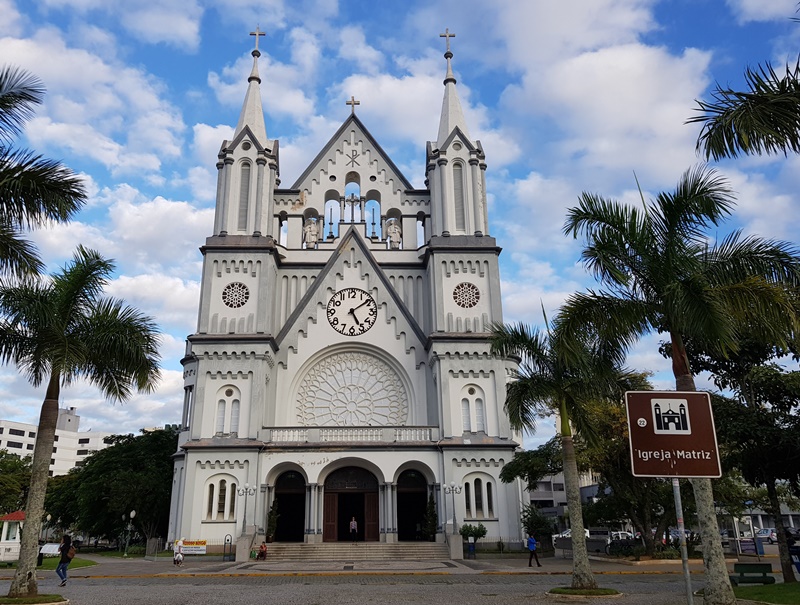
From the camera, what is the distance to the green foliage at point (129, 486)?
133ft

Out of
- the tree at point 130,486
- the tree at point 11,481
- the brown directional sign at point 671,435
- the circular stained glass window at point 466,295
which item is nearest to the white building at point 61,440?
the tree at point 11,481

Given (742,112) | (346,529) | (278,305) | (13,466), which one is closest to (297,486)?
(346,529)

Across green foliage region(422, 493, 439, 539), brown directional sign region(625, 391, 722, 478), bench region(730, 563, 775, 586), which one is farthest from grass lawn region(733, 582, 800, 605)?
green foliage region(422, 493, 439, 539)

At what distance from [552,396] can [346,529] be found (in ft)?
68.1

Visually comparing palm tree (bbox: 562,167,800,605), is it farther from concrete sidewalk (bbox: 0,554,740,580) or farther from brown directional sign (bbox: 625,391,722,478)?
concrete sidewalk (bbox: 0,554,740,580)

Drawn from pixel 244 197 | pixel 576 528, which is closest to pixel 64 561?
pixel 576 528

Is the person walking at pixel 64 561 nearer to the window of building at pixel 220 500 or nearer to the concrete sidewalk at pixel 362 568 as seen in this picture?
the concrete sidewalk at pixel 362 568

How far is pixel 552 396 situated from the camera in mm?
19125

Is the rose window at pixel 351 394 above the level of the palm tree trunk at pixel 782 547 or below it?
above

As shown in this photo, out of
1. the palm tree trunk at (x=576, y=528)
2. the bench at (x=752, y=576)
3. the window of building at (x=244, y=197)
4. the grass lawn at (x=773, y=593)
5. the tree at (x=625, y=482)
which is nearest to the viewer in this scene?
the grass lawn at (x=773, y=593)

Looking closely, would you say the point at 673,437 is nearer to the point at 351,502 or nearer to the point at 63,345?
the point at 63,345

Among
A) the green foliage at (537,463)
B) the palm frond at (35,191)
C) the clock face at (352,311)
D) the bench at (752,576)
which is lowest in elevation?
the bench at (752,576)

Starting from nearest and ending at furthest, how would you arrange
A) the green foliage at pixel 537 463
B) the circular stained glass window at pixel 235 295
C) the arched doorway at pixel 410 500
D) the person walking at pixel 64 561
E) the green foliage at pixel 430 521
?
the person walking at pixel 64 561 → the green foliage at pixel 537 463 → the green foliage at pixel 430 521 → the arched doorway at pixel 410 500 → the circular stained glass window at pixel 235 295

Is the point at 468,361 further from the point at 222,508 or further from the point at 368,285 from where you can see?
the point at 222,508
